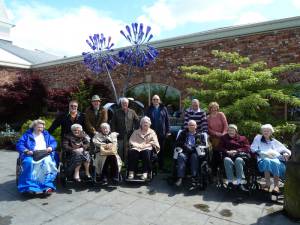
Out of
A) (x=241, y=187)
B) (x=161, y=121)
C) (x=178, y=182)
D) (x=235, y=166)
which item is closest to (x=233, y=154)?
(x=235, y=166)

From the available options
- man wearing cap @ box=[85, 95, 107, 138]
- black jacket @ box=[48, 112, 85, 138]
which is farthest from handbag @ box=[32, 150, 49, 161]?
man wearing cap @ box=[85, 95, 107, 138]

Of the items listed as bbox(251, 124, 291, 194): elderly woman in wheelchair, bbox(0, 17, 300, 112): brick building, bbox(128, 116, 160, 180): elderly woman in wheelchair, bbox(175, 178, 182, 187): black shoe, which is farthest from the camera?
bbox(0, 17, 300, 112): brick building

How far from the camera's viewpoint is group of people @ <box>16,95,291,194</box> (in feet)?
14.4

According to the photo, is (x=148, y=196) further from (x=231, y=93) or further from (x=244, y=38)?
(x=244, y=38)

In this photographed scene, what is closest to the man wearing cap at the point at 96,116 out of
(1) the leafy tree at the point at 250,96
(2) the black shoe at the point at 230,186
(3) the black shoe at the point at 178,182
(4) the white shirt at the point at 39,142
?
(4) the white shirt at the point at 39,142

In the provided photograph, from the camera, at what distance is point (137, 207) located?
400 centimetres

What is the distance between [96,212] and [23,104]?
984 centimetres

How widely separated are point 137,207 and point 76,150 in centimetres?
149

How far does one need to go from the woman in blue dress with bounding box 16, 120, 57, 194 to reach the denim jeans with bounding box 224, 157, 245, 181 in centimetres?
279

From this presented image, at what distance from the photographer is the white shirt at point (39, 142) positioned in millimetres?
4707

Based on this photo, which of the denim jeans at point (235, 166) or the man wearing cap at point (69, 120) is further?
the man wearing cap at point (69, 120)

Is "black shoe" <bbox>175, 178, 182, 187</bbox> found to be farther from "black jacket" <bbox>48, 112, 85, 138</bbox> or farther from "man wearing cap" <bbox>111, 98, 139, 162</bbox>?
"black jacket" <bbox>48, 112, 85, 138</bbox>

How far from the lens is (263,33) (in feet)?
24.0

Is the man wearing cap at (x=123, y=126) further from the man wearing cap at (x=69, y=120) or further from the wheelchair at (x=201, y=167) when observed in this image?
the wheelchair at (x=201, y=167)
